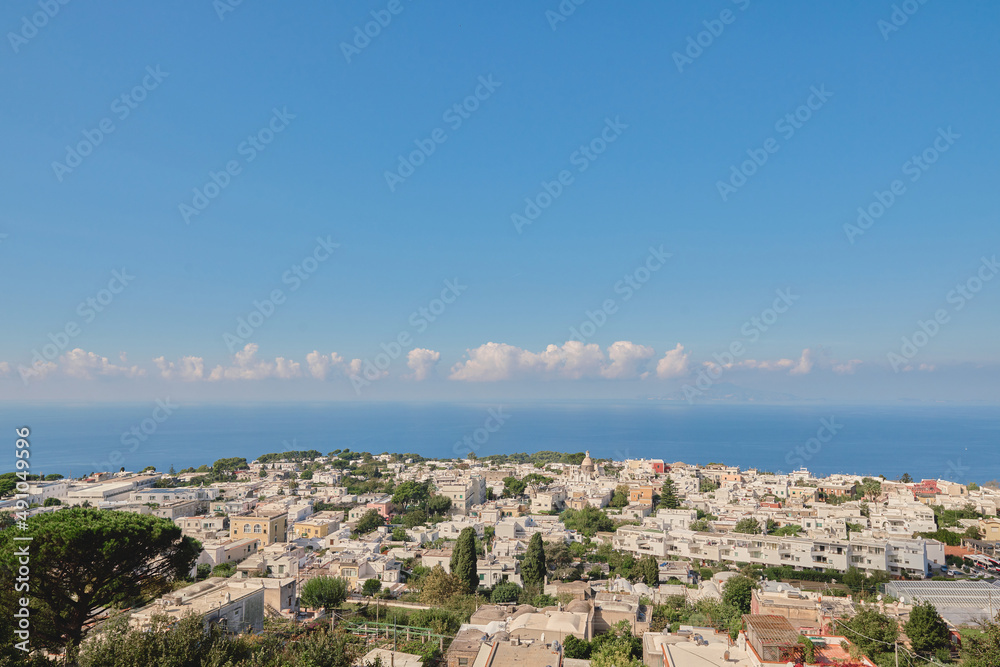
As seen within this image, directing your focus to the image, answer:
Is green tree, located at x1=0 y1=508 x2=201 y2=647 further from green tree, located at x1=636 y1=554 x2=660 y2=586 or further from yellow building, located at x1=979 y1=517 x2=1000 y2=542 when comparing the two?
yellow building, located at x1=979 y1=517 x2=1000 y2=542

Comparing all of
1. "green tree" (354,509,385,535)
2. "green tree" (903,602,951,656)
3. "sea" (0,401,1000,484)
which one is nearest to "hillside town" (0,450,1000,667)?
"green tree" (903,602,951,656)

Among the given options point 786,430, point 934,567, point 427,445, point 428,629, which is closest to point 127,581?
point 428,629

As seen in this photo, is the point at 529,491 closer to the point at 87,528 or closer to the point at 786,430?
the point at 87,528

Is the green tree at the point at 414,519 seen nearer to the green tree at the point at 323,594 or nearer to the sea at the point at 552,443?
the green tree at the point at 323,594

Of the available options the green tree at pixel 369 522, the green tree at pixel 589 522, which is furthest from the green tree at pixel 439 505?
the green tree at pixel 589 522

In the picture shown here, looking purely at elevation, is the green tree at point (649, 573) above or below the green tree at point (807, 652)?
below

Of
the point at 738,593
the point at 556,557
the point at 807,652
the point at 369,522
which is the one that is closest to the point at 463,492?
the point at 369,522

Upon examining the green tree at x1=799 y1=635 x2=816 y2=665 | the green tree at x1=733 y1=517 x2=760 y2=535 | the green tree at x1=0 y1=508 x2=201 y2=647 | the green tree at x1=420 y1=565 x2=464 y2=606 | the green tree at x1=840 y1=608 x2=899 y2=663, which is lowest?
the green tree at x1=420 y1=565 x2=464 y2=606
